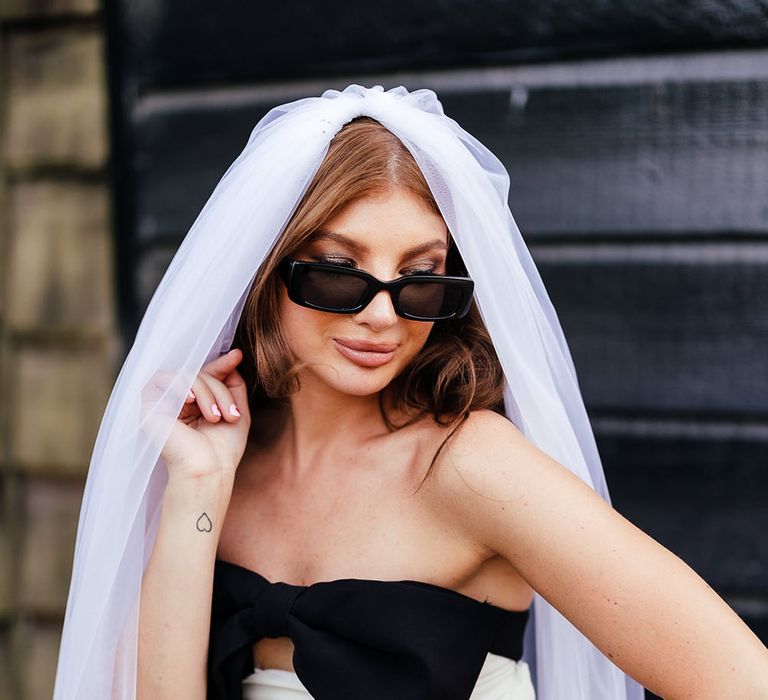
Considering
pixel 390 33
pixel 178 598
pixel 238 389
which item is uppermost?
pixel 390 33

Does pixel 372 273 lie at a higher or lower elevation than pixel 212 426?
higher

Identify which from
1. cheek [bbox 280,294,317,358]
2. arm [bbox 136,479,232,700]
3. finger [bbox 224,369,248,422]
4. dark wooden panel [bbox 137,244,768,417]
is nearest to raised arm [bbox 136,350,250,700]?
arm [bbox 136,479,232,700]

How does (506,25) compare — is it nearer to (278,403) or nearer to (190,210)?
(190,210)

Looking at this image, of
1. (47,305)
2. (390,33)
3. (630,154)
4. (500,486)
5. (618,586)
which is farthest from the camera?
(47,305)

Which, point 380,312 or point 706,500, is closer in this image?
point 380,312

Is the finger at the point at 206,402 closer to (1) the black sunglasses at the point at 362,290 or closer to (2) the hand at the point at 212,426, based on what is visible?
(2) the hand at the point at 212,426

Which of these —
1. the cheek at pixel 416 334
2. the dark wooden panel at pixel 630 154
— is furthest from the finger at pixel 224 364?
the dark wooden panel at pixel 630 154

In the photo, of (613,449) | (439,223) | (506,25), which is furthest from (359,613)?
(506,25)

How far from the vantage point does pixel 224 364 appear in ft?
4.91

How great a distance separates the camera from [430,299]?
1.32 m

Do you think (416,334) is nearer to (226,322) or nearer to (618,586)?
(226,322)

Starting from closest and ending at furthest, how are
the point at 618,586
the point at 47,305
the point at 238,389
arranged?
the point at 618,586 < the point at 238,389 < the point at 47,305

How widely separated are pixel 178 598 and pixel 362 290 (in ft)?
1.93

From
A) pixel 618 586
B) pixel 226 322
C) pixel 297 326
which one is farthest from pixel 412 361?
pixel 618 586
